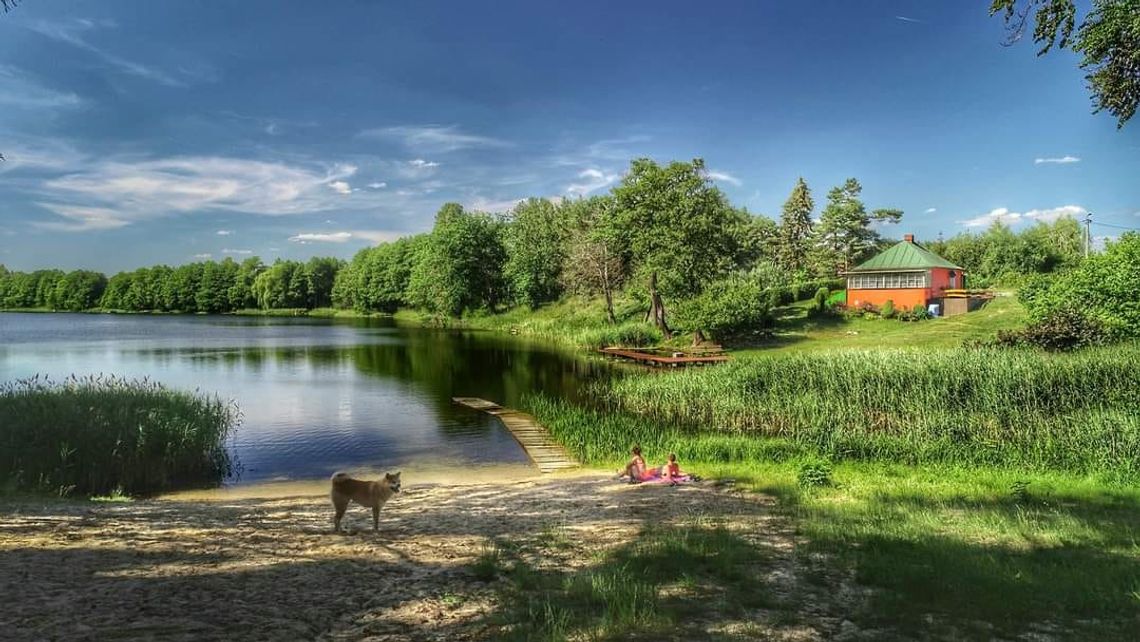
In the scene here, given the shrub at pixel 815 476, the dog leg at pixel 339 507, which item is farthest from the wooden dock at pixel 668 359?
the dog leg at pixel 339 507

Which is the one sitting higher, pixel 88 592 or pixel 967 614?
pixel 88 592

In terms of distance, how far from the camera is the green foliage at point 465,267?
93.6 m

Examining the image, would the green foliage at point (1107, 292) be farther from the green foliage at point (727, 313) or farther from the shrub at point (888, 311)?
the shrub at point (888, 311)

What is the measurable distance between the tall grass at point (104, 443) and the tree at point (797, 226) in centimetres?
9007

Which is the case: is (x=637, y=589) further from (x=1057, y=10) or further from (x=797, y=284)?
(x=797, y=284)

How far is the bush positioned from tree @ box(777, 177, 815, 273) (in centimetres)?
6952

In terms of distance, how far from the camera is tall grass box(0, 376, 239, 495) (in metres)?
15.3

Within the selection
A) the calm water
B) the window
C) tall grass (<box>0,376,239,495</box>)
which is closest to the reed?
the calm water

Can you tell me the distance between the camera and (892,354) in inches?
953

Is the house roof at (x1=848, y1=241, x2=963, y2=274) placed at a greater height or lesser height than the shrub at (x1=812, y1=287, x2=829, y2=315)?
greater

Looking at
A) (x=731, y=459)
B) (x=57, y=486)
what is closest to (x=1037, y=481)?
(x=731, y=459)

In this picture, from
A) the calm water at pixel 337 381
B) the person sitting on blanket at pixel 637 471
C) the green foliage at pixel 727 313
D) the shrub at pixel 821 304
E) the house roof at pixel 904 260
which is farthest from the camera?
the shrub at pixel 821 304

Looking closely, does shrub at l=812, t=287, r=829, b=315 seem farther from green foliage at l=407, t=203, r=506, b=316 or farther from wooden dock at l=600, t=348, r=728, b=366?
green foliage at l=407, t=203, r=506, b=316

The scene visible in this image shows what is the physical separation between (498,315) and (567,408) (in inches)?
2583
